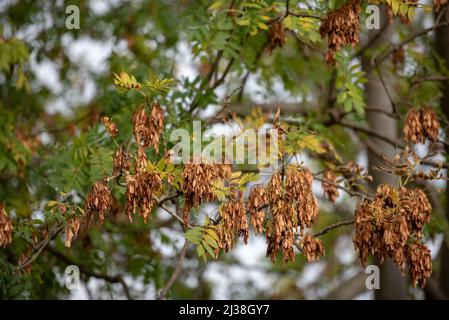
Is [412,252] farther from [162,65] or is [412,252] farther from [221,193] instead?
[162,65]

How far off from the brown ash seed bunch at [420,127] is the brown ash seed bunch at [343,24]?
2.46ft

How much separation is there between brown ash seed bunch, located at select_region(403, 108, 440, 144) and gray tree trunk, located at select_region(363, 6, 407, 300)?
175 centimetres

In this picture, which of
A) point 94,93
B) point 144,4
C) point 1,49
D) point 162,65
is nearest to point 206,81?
point 162,65

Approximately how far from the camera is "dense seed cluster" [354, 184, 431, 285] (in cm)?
379

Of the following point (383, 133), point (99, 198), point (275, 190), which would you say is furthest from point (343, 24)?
point (383, 133)

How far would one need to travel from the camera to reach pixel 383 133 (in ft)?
21.3

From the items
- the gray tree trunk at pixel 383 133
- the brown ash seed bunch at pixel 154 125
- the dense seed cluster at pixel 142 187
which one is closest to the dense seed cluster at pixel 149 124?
the brown ash seed bunch at pixel 154 125

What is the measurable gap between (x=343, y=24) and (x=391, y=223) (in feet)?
3.68

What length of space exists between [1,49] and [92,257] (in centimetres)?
176

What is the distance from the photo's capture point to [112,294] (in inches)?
250

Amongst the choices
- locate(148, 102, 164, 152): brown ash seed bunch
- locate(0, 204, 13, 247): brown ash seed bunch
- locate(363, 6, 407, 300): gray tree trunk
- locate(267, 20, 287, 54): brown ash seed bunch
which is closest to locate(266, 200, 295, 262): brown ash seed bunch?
locate(148, 102, 164, 152): brown ash seed bunch

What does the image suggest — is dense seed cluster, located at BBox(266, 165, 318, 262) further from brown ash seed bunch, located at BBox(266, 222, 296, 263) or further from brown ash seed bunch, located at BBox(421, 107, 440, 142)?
brown ash seed bunch, located at BBox(421, 107, 440, 142)

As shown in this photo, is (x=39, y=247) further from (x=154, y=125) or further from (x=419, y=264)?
(x=419, y=264)
